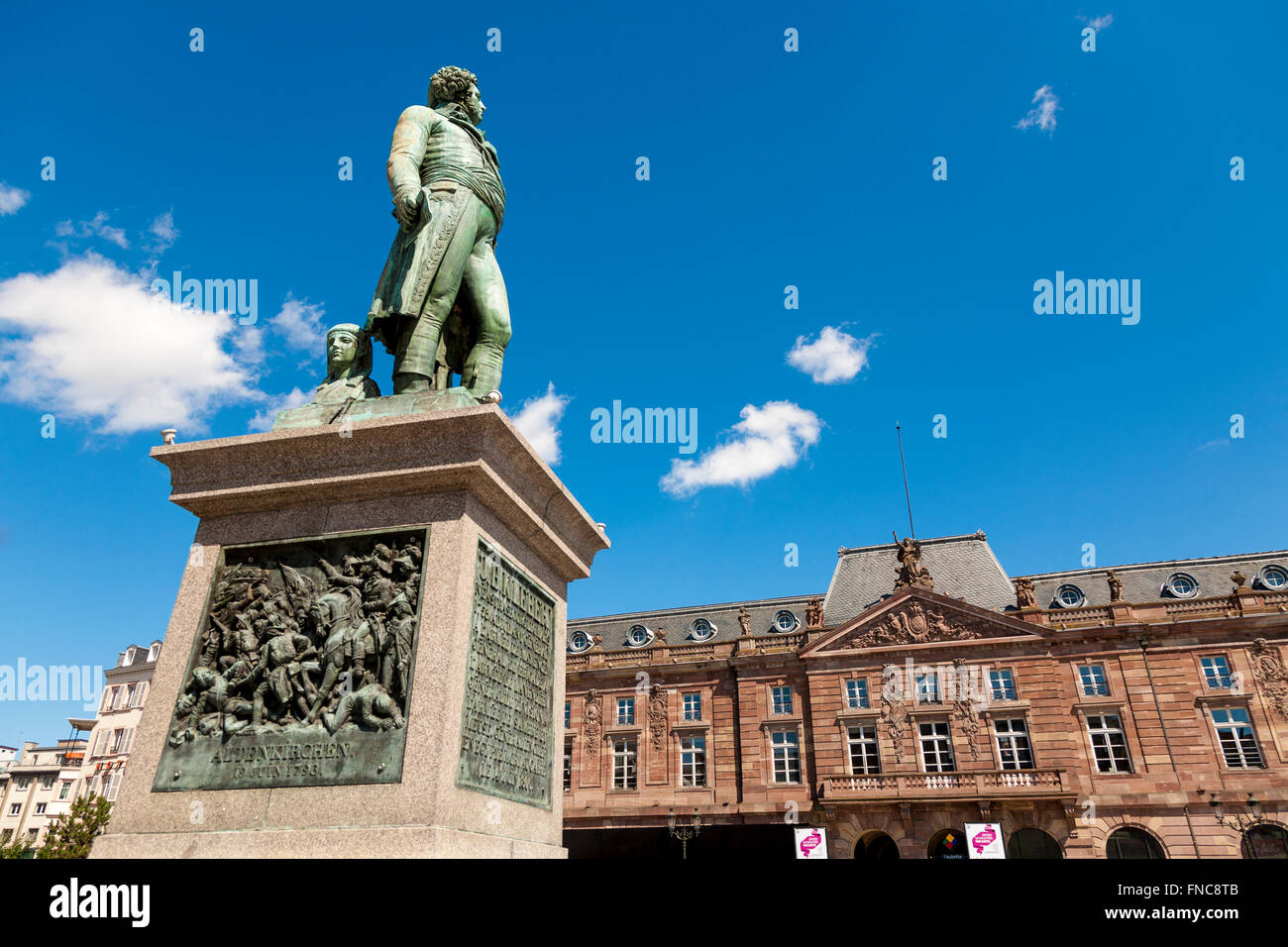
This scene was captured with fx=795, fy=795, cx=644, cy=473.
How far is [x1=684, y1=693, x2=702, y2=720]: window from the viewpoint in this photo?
4138 centimetres

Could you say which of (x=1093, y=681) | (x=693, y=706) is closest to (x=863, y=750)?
(x=693, y=706)

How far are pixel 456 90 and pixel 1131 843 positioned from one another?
129ft

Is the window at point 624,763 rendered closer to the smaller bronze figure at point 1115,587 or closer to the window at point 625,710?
the window at point 625,710

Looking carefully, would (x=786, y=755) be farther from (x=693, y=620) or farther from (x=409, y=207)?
(x=409, y=207)

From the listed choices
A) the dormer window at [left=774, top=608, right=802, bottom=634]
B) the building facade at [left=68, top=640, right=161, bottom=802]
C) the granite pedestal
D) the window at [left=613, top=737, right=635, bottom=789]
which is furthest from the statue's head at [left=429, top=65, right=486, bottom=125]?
the building facade at [left=68, top=640, right=161, bottom=802]

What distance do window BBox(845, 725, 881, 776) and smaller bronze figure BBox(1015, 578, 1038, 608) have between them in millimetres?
9458

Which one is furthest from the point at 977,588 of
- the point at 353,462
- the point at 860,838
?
the point at 353,462

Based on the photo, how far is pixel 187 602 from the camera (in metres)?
5.13

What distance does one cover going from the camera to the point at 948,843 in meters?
34.5

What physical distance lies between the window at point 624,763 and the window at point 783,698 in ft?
25.4

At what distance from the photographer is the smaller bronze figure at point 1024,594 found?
38.2 meters
